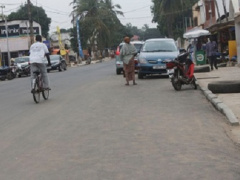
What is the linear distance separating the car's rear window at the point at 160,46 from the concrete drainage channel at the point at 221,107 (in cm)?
753

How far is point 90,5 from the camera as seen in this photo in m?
69.4

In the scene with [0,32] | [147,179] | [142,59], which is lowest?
[147,179]

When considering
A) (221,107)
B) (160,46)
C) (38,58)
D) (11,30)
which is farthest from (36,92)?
(11,30)

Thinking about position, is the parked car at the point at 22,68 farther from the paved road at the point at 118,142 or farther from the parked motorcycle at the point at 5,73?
the paved road at the point at 118,142

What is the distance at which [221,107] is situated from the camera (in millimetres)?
9227

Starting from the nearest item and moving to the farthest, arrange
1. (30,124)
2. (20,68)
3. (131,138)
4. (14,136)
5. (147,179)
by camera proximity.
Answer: (147,179) → (131,138) → (14,136) → (30,124) → (20,68)

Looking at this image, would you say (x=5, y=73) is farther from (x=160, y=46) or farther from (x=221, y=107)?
(x=221, y=107)

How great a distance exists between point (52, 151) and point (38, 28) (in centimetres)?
6513

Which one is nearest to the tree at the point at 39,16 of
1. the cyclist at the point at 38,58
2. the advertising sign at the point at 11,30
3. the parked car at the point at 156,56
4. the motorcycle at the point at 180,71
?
the advertising sign at the point at 11,30

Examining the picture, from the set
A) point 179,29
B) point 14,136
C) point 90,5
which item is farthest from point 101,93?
point 179,29

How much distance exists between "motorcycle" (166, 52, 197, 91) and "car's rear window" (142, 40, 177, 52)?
5885 millimetres

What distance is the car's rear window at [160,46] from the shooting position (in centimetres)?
1980

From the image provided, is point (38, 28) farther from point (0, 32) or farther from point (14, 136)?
point (14, 136)

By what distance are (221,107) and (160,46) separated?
11.0m
